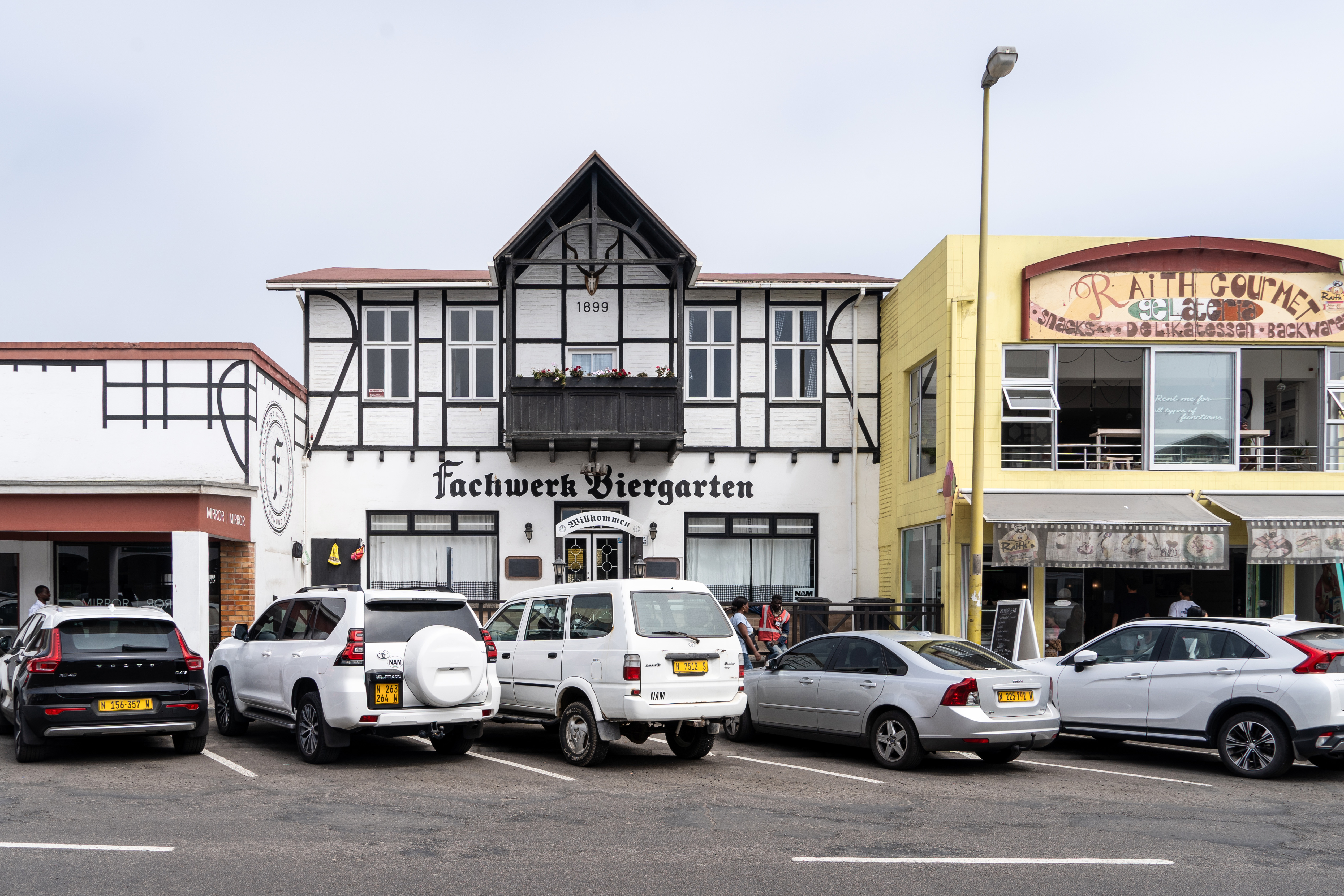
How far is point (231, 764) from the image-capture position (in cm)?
1126

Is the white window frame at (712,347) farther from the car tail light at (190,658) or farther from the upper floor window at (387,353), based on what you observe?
the car tail light at (190,658)

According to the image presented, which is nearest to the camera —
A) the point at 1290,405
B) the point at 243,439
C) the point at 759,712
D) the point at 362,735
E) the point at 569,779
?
the point at 569,779

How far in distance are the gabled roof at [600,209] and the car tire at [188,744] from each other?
497 inches

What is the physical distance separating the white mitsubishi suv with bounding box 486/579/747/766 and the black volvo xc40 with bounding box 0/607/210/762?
303 centimetres

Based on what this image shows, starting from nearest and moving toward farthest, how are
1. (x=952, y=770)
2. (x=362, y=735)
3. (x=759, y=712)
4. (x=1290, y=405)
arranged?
(x=952, y=770)
(x=362, y=735)
(x=759, y=712)
(x=1290, y=405)

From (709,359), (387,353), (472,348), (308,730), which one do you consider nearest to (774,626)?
(709,359)

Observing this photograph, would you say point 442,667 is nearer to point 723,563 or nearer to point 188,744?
point 188,744

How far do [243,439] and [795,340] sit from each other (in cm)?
1095

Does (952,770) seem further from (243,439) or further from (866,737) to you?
(243,439)

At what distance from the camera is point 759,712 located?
43.1 feet

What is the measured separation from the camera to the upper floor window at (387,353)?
23938 mm

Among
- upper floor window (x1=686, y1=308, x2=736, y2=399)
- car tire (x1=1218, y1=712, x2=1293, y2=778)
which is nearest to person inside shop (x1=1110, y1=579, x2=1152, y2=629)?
upper floor window (x1=686, y1=308, x2=736, y2=399)

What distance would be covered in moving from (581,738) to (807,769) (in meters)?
2.24

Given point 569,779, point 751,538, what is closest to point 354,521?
point 751,538
